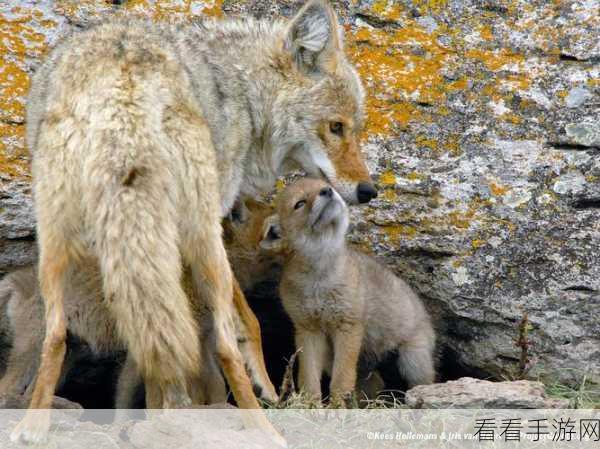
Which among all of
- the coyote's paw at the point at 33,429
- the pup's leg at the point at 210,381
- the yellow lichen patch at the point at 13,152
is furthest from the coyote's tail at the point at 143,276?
the yellow lichen patch at the point at 13,152

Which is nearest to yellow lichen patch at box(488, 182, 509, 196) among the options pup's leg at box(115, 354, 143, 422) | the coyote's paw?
pup's leg at box(115, 354, 143, 422)

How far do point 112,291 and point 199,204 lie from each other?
58cm

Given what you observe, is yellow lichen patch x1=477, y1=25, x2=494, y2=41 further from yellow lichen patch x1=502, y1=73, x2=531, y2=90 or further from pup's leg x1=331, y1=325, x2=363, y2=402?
pup's leg x1=331, y1=325, x2=363, y2=402

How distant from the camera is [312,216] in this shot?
636 cm

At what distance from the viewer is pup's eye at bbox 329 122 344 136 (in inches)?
242

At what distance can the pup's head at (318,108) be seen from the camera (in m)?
6.05

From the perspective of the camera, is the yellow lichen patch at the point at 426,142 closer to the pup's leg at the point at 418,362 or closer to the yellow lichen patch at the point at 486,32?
the yellow lichen patch at the point at 486,32

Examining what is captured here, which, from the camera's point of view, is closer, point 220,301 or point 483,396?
point 220,301

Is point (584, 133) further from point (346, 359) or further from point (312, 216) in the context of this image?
point (346, 359)

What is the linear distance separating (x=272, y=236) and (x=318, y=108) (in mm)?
890

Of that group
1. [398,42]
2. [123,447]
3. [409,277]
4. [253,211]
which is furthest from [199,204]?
[398,42]

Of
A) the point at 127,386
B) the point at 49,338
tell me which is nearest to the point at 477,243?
the point at 127,386

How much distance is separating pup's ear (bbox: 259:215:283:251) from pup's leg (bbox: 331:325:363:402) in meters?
0.65

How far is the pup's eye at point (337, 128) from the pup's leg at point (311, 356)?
1265 millimetres
